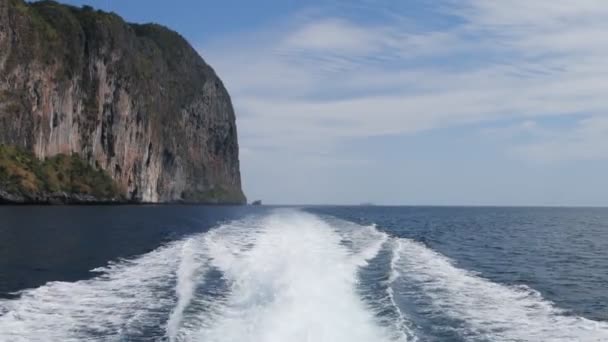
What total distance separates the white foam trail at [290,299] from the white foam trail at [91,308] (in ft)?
6.05

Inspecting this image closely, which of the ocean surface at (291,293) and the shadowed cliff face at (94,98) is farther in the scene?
the shadowed cliff face at (94,98)

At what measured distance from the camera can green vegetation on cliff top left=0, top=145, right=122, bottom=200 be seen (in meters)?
87.2

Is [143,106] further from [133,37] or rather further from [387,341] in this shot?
[387,341]

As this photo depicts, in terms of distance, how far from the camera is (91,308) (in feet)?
55.9

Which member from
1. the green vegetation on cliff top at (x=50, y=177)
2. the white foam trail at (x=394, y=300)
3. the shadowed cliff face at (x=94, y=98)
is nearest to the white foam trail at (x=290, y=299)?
the white foam trail at (x=394, y=300)

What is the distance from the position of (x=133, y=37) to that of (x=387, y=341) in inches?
5892

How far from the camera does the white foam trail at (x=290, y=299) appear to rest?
1459cm

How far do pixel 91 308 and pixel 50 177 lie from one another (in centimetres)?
8899

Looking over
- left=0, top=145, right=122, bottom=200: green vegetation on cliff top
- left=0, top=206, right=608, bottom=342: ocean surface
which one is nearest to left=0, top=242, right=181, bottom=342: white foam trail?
left=0, top=206, right=608, bottom=342: ocean surface

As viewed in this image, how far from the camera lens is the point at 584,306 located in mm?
19938

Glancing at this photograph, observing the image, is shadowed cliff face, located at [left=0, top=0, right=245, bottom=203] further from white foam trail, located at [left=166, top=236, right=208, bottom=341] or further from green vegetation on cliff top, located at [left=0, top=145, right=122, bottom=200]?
white foam trail, located at [left=166, top=236, right=208, bottom=341]

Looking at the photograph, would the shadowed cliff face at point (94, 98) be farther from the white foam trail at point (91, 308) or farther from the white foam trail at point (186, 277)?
the white foam trail at point (91, 308)

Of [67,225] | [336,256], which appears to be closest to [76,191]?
[67,225]

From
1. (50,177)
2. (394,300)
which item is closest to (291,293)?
(394,300)
